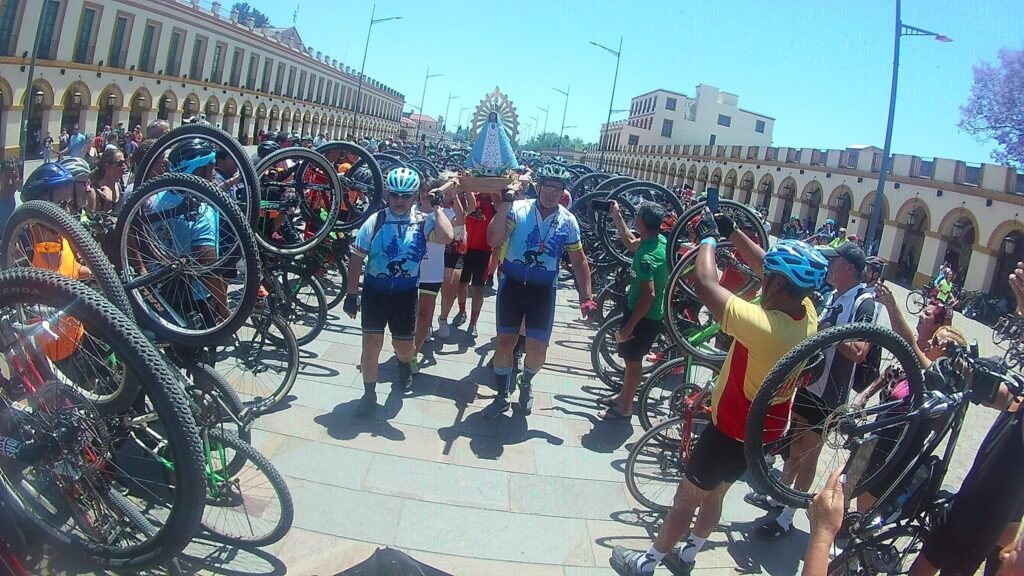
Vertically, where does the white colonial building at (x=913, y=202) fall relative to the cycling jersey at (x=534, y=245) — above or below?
above

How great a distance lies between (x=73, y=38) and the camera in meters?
29.5

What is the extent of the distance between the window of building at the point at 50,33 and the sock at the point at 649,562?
33.0 m

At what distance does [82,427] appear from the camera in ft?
8.52

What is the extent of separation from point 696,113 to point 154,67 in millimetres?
54689

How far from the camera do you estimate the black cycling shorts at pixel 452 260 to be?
7105 millimetres

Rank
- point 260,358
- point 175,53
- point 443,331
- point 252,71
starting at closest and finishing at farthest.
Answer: point 260,358
point 443,331
point 175,53
point 252,71

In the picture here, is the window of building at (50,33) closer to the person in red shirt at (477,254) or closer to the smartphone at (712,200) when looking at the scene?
the person in red shirt at (477,254)

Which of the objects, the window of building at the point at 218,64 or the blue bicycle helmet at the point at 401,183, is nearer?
the blue bicycle helmet at the point at 401,183

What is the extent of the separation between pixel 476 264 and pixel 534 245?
233 centimetres

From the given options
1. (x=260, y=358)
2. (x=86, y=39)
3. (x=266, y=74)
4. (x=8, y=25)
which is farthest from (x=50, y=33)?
(x=260, y=358)

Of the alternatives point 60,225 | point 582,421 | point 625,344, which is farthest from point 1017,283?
point 60,225

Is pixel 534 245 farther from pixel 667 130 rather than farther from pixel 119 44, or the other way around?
pixel 667 130

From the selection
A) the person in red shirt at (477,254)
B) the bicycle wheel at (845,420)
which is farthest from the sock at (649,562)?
the person in red shirt at (477,254)

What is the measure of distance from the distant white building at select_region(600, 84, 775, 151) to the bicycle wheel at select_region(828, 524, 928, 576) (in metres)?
71.4
